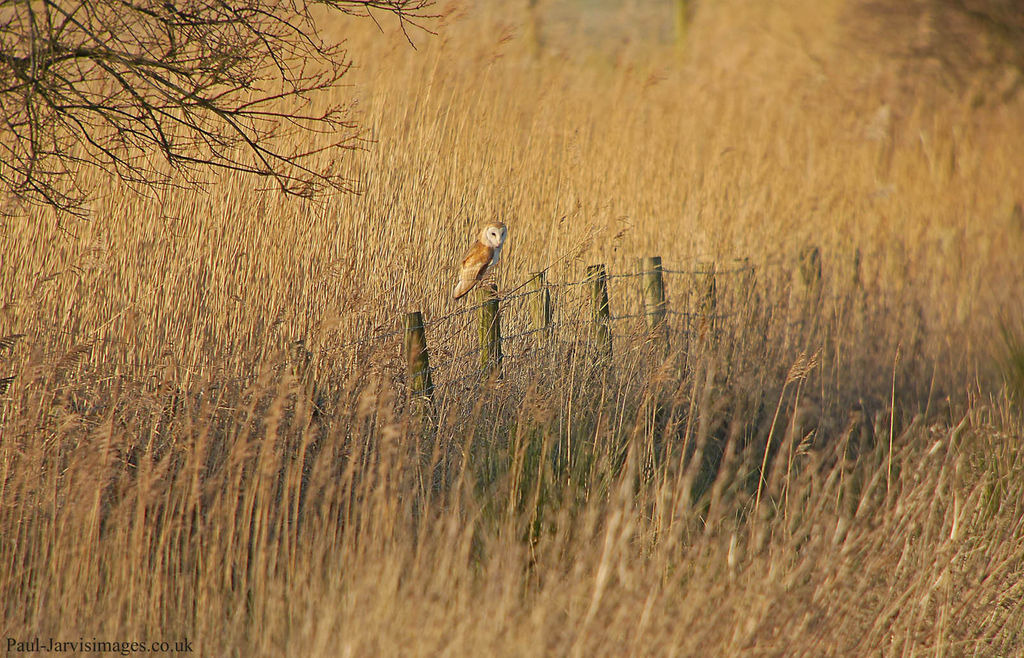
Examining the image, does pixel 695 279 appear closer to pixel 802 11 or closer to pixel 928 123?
pixel 928 123

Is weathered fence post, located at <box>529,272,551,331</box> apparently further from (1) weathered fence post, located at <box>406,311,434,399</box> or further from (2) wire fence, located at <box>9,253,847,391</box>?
(1) weathered fence post, located at <box>406,311,434,399</box>

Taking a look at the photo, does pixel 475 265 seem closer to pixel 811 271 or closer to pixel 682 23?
pixel 811 271

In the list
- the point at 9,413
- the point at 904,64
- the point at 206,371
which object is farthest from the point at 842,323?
the point at 904,64

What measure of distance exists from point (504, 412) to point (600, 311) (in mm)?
745

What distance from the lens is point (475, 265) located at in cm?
388

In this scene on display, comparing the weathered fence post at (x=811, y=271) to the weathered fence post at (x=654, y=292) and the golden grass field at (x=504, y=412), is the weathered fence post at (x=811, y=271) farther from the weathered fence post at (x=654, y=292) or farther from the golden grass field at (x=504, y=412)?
the weathered fence post at (x=654, y=292)

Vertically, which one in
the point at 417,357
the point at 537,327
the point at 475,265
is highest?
the point at 475,265

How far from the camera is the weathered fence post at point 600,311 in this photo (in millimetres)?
3906

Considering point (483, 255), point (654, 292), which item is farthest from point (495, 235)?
point (654, 292)

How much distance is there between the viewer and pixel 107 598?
8.34 feet

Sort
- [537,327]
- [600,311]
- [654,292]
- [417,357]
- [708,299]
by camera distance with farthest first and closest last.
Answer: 1. [708,299]
2. [654,292]
3. [600,311]
4. [537,327]
5. [417,357]

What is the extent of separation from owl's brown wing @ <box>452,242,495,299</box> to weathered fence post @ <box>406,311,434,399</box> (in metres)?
0.60

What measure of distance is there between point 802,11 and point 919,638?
11545mm

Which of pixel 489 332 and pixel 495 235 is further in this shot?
pixel 495 235
